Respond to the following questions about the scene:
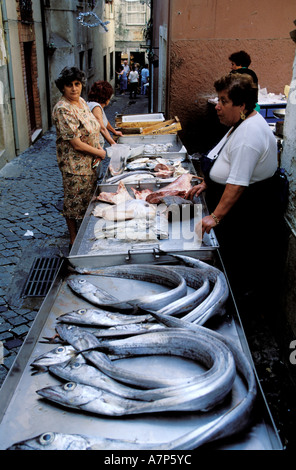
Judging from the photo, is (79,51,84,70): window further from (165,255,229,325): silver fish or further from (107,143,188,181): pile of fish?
(165,255,229,325): silver fish

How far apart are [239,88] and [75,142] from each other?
2.08m

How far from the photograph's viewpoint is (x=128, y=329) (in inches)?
84.3

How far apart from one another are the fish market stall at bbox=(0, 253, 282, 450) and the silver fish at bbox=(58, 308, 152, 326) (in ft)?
0.04

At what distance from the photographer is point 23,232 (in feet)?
20.6

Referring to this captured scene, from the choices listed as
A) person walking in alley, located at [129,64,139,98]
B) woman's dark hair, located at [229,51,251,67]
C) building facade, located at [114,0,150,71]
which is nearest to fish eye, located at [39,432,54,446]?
woman's dark hair, located at [229,51,251,67]

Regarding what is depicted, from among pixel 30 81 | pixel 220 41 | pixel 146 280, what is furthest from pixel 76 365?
pixel 30 81

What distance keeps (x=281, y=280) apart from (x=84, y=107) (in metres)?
2.82

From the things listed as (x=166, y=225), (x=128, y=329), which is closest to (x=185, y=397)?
(x=128, y=329)

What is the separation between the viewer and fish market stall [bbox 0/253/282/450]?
1580mm

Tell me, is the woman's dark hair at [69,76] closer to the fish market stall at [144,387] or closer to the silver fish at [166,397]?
the fish market stall at [144,387]

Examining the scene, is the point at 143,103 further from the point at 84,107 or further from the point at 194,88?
the point at 84,107

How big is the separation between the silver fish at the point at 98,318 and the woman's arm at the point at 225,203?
115cm

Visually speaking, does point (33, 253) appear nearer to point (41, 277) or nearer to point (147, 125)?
point (41, 277)

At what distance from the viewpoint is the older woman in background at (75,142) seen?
440cm
